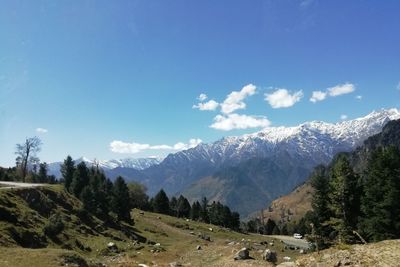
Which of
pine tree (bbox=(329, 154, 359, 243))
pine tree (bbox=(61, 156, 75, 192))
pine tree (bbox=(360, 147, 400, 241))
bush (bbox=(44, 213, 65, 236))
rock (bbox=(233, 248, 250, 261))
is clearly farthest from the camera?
pine tree (bbox=(61, 156, 75, 192))

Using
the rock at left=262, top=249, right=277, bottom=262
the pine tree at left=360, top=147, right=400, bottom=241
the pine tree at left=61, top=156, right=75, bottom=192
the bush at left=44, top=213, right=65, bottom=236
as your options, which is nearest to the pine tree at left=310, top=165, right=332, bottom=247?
the pine tree at left=360, top=147, right=400, bottom=241

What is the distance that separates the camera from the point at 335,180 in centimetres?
7556

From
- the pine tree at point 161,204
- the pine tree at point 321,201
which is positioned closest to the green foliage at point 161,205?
the pine tree at point 161,204

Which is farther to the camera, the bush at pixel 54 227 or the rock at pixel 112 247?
the rock at pixel 112 247

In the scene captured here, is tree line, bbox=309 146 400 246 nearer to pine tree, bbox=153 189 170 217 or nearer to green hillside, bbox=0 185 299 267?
green hillside, bbox=0 185 299 267

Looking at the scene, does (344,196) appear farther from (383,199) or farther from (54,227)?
(54,227)

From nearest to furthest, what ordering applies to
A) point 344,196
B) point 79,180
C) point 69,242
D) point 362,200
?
1. point 69,242
2. point 362,200
3. point 344,196
4. point 79,180

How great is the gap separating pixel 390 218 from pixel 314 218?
59.1ft

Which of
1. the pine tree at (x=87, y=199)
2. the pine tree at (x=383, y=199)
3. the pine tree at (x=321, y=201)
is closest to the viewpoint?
the pine tree at (x=383, y=199)

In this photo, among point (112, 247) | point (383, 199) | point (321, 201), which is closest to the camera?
point (383, 199)

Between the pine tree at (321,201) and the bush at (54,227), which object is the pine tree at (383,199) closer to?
the pine tree at (321,201)

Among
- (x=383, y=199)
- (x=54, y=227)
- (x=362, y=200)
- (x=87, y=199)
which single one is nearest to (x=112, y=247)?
(x=54, y=227)

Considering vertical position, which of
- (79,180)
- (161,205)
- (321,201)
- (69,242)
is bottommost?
(69,242)

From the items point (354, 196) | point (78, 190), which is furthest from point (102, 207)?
point (354, 196)
